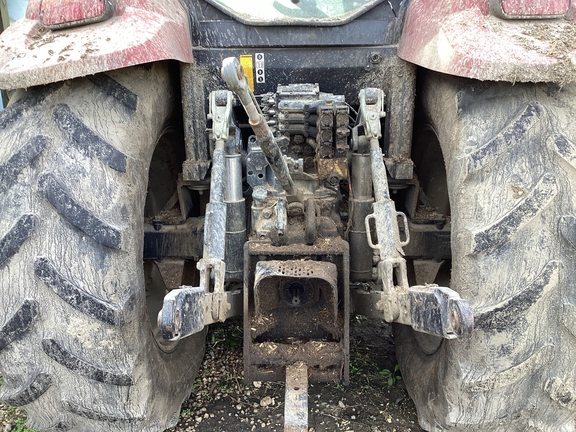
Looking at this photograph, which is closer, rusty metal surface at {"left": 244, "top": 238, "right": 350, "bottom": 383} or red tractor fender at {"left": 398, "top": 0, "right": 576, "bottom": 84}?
red tractor fender at {"left": 398, "top": 0, "right": 576, "bottom": 84}

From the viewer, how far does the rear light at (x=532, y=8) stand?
167cm

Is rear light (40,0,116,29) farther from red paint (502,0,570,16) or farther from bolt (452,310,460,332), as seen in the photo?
bolt (452,310,460,332)

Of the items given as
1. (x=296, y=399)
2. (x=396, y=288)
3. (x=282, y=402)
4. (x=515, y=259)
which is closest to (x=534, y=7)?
(x=515, y=259)

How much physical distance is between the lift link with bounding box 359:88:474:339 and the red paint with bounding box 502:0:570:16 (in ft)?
1.58

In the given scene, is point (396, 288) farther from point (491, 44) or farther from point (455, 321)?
point (491, 44)

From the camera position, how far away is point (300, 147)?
2.12 m

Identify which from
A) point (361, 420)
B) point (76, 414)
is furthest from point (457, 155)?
point (76, 414)

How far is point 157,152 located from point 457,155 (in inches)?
55.8

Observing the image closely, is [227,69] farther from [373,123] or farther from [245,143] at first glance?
[245,143]

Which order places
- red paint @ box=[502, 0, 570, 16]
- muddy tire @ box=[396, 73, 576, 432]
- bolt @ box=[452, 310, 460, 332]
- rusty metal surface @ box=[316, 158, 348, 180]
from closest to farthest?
bolt @ box=[452, 310, 460, 332], muddy tire @ box=[396, 73, 576, 432], red paint @ box=[502, 0, 570, 16], rusty metal surface @ box=[316, 158, 348, 180]

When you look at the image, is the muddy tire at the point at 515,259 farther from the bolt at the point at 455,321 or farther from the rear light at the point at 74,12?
the rear light at the point at 74,12

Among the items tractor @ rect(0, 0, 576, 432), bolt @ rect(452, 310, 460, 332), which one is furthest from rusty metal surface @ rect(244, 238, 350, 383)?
bolt @ rect(452, 310, 460, 332)

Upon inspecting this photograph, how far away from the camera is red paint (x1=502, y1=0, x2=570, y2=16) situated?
1.67m

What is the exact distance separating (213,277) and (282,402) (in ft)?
3.20
